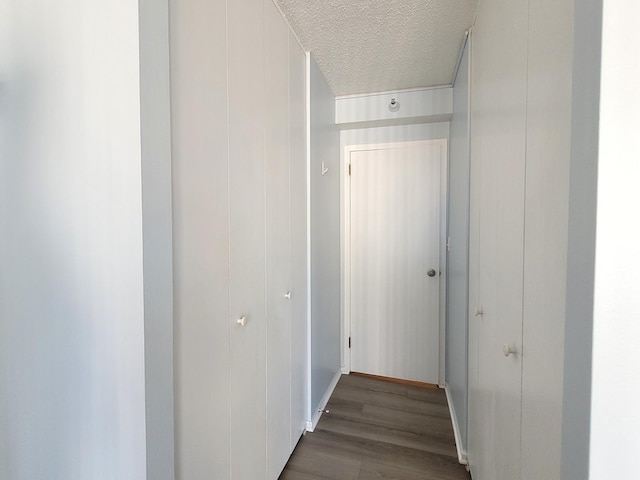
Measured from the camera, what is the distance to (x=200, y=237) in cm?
94

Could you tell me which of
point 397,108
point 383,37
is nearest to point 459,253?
point 397,108

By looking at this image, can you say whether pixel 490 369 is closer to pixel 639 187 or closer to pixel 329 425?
pixel 639 187

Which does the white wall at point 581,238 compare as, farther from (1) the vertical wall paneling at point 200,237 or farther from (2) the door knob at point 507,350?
(1) the vertical wall paneling at point 200,237

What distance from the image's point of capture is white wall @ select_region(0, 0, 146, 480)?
2.07 ft

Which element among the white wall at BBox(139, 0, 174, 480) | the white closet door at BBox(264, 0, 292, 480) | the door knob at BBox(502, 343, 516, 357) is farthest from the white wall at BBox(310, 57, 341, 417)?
Answer: the white wall at BBox(139, 0, 174, 480)

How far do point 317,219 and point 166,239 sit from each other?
152cm

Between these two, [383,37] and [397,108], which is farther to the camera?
[397,108]

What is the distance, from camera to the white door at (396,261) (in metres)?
2.55

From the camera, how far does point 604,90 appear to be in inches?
17.7

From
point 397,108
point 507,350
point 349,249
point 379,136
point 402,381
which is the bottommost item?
point 402,381

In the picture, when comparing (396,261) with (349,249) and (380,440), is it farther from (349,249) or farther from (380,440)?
(380,440)

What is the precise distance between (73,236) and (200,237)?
0.33 meters

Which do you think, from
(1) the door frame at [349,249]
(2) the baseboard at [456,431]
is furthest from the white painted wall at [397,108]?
(2) the baseboard at [456,431]

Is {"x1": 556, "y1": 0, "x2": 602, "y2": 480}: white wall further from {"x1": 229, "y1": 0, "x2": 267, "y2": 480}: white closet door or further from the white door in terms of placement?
the white door
